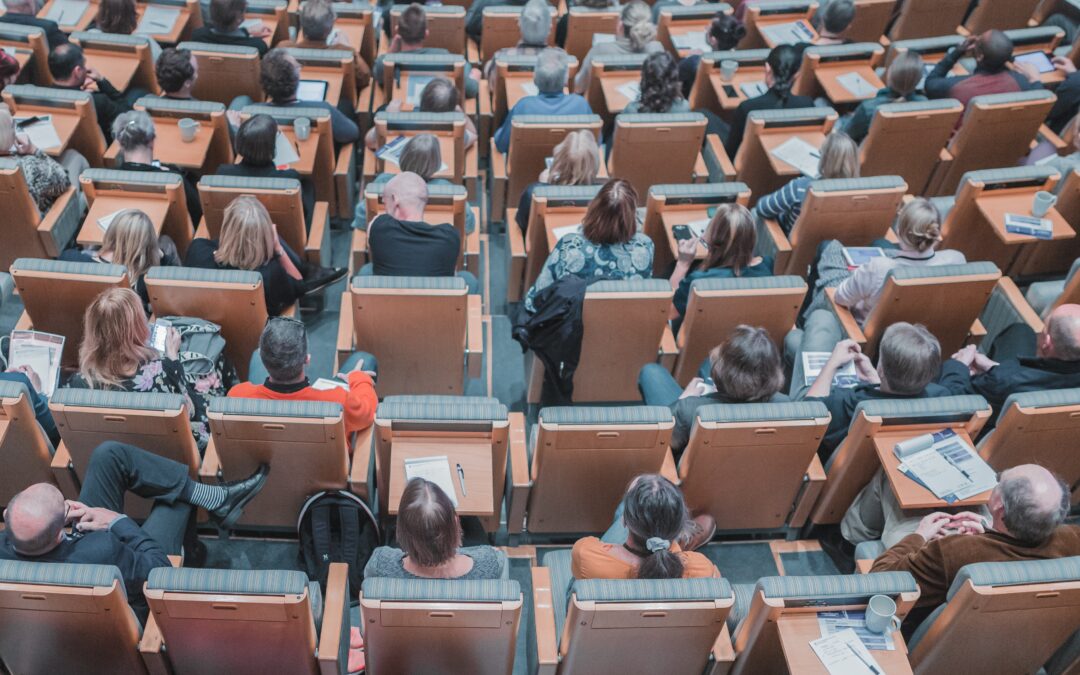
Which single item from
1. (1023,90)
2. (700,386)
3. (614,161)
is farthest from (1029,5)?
(700,386)

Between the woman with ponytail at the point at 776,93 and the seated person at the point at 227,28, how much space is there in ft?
10.4

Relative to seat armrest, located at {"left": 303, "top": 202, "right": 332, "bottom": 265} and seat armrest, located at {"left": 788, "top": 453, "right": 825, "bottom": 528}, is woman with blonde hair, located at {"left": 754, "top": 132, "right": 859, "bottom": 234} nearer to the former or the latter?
seat armrest, located at {"left": 788, "top": 453, "right": 825, "bottom": 528}

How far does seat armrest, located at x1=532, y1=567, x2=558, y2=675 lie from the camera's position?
3.14 metres

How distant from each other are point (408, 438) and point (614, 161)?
2.51 m

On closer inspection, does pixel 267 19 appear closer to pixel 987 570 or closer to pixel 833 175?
pixel 833 175

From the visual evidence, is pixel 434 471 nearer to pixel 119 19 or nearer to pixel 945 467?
pixel 945 467

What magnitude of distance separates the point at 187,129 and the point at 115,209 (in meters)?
0.71

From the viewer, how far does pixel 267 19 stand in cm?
695

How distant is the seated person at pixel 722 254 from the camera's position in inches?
176

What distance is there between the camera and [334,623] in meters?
3.18

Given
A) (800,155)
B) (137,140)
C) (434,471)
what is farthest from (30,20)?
(800,155)

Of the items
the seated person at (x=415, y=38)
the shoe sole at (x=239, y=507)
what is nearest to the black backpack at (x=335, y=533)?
the shoe sole at (x=239, y=507)

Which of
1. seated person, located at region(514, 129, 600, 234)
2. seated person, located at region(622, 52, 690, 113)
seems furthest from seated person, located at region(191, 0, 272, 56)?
seated person, located at region(622, 52, 690, 113)

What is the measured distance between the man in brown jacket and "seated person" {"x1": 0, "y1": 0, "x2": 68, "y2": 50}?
19.3 ft
